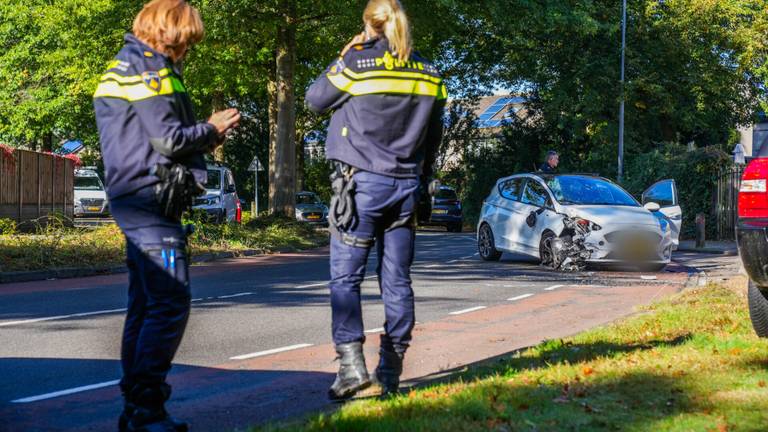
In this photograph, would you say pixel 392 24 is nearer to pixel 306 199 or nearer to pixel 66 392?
pixel 66 392

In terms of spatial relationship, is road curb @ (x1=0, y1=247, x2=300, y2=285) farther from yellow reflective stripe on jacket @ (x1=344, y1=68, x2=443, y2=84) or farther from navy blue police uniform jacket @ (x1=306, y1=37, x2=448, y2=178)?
yellow reflective stripe on jacket @ (x1=344, y1=68, x2=443, y2=84)

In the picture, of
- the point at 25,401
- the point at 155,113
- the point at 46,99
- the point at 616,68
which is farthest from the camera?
the point at 46,99

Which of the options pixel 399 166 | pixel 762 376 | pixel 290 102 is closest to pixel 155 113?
pixel 399 166

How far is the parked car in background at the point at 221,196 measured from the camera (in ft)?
88.6

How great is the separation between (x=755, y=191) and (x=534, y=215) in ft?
30.7

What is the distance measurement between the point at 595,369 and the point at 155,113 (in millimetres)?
3016

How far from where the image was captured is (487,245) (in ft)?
60.4

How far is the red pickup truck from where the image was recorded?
23.5 ft

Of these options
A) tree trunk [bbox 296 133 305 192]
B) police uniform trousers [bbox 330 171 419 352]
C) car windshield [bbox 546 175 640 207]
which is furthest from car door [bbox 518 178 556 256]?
Answer: tree trunk [bbox 296 133 305 192]

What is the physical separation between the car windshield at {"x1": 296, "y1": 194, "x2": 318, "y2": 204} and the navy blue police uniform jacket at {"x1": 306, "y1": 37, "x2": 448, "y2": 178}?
3832 cm

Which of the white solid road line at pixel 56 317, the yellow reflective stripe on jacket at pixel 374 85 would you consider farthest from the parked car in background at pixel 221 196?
the yellow reflective stripe on jacket at pixel 374 85

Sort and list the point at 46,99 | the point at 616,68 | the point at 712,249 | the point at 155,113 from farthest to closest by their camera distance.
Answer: the point at 46,99
the point at 616,68
the point at 712,249
the point at 155,113

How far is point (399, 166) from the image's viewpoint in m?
5.36

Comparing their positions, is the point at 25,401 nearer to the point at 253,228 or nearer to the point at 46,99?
the point at 253,228
